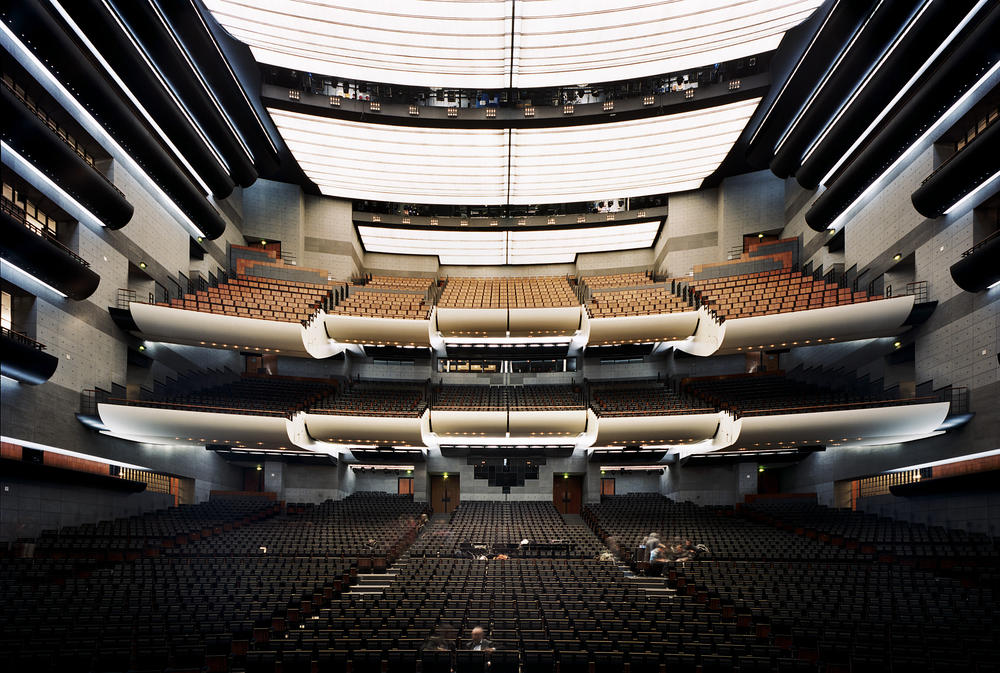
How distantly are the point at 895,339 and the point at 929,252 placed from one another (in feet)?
10.3

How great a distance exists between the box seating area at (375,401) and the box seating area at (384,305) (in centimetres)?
359

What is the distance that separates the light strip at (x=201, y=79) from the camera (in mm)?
18672

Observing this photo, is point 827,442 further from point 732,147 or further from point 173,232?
point 173,232

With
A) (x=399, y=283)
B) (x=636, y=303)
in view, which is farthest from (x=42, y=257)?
(x=636, y=303)

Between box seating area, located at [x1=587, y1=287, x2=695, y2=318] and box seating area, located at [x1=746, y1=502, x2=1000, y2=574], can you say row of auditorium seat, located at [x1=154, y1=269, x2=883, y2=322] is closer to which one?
box seating area, located at [x1=587, y1=287, x2=695, y2=318]

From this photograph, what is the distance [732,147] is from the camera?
27.2 meters

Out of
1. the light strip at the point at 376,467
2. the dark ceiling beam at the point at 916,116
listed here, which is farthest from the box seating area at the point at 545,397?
the dark ceiling beam at the point at 916,116

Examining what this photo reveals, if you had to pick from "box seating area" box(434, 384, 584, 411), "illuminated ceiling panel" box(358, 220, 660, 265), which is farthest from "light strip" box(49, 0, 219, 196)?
"box seating area" box(434, 384, 584, 411)

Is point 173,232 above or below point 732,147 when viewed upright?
below

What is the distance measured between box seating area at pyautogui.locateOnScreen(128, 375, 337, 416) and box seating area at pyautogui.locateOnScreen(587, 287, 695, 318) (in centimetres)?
1177

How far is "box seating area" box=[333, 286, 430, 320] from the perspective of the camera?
29.0m

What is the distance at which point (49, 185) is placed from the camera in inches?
703

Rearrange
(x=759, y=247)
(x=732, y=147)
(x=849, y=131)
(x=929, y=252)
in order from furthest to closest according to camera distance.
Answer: (x=759, y=247) → (x=732, y=147) → (x=849, y=131) → (x=929, y=252)

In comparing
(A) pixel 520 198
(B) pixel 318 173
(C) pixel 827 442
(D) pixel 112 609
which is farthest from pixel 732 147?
(D) pixel 112 609
